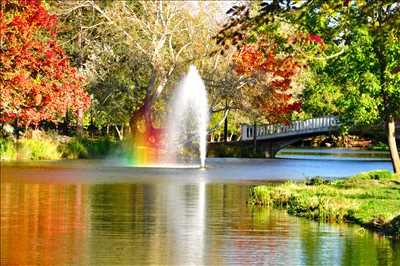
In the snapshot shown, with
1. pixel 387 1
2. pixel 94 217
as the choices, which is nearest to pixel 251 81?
pixel 94 217

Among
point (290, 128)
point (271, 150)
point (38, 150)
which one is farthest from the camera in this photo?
point (271, 150)

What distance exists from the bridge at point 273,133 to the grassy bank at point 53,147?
10.2 meters

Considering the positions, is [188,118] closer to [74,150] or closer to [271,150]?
[271,150]

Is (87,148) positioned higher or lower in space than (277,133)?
lower

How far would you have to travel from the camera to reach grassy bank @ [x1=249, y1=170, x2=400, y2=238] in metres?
20.7

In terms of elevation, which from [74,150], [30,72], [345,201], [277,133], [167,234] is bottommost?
[167,234]

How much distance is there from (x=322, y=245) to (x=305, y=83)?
54982 mm

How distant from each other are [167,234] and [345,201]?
17.7ft

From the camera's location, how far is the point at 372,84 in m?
32.2

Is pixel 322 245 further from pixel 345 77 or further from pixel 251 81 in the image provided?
pixel 251 81

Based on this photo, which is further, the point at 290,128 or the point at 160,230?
the point at 290,128

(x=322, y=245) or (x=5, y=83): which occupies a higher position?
(x=5, y=83)

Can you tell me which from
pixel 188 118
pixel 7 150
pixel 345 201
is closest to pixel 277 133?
pixel 188 118

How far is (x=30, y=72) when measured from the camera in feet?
137
